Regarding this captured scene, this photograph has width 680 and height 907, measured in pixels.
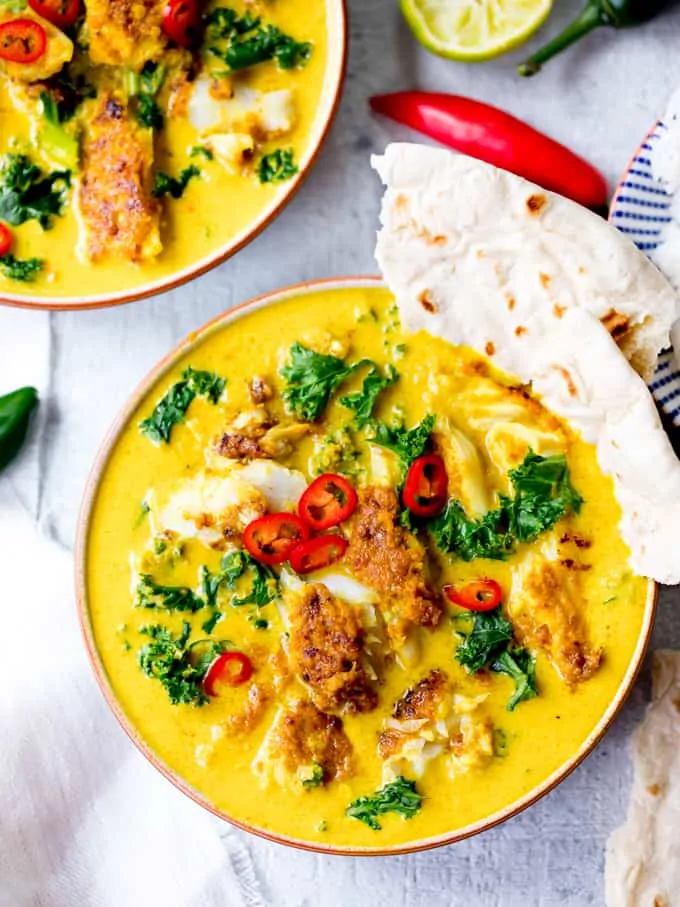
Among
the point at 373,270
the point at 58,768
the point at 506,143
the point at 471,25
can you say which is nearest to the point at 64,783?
the point at 58,768

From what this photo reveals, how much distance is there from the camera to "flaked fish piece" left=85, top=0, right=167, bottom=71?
354 centimetres

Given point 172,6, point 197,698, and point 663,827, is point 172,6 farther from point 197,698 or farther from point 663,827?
point 663,827

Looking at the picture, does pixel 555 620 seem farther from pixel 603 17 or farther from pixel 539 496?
pixel 603 17

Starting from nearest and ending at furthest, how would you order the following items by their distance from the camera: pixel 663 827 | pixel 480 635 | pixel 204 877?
pixel 480 635, pixel 663 827, pixel 204 877

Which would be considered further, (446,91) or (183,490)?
(446,91)

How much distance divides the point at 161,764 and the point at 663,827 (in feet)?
5.61

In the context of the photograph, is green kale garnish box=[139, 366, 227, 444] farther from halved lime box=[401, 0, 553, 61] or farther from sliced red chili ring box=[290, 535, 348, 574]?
halved lime box=[401, 0, 553, 61]

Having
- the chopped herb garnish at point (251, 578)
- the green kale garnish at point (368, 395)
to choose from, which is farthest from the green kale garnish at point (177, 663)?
the green kale garnish at point (368, 395)

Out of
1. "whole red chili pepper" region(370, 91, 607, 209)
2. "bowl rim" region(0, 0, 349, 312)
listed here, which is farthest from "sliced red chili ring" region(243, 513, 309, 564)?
"whole red chili pepper" region(370, 91, 607, 209)

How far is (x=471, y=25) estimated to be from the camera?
12.2 feet

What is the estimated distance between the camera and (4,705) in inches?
158

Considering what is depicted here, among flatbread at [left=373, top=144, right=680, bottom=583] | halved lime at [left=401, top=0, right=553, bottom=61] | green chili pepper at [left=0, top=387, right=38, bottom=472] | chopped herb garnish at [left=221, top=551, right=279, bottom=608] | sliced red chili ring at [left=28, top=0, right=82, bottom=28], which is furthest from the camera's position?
green chili pepper at [left=0, top=387, right=38, bottom=472]

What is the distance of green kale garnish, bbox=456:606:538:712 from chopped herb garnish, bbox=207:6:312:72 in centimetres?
193

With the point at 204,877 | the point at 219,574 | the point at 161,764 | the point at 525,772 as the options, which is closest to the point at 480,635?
the point at 525,772
